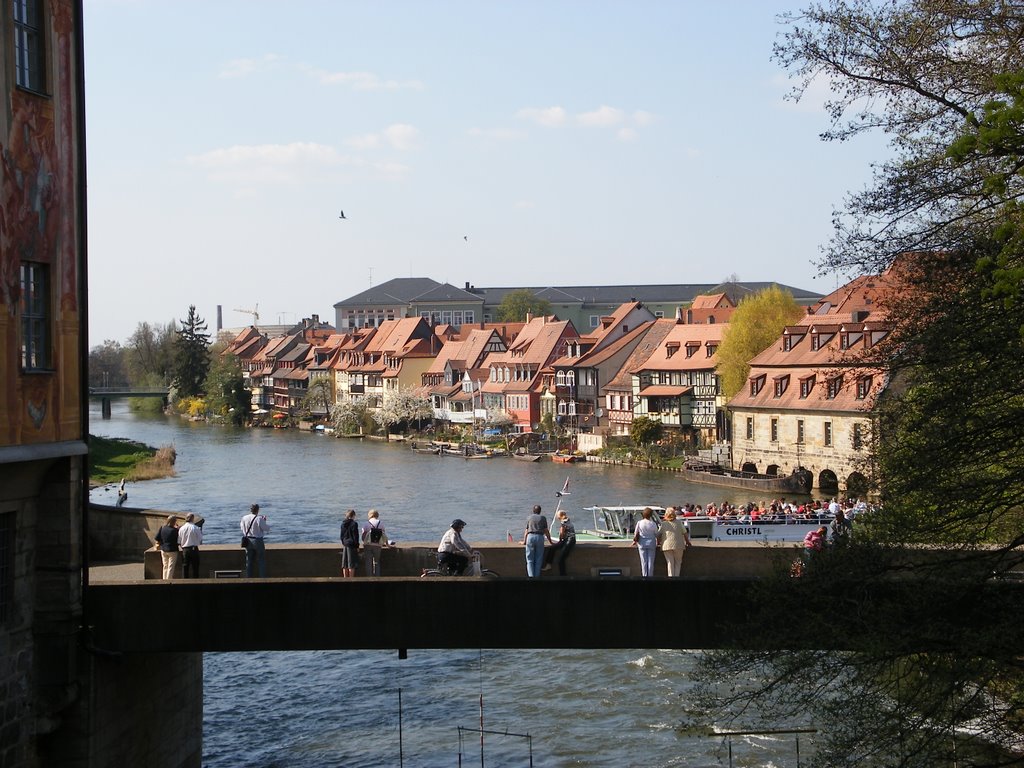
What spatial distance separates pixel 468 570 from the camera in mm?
20016

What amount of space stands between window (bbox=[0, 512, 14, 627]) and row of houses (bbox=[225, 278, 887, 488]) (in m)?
9.66

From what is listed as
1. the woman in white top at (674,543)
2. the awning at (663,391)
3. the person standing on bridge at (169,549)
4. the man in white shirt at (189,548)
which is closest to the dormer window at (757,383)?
the awning at (663,391)

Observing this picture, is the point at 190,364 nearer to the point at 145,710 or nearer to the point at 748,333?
the point at 748,333

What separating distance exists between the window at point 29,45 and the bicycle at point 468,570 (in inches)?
315

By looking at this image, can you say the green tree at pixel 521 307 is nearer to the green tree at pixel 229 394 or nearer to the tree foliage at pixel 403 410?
the green tree at pixel 229 394

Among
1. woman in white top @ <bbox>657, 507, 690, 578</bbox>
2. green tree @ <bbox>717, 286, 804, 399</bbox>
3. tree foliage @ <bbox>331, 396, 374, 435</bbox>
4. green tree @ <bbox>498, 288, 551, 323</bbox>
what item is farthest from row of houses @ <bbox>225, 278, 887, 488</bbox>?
green tree @ <bbox>498, 288, 551, 323</bbox>

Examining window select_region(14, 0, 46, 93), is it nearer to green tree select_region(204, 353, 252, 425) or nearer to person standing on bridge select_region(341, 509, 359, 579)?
person standing on bridge select_region(341, 509, 359, 579)

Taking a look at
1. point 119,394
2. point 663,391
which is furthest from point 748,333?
point 119,394

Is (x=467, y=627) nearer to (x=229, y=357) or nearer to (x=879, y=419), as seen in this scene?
(x=879, y=419)

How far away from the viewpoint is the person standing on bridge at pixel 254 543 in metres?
20.2

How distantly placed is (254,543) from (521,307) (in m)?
169

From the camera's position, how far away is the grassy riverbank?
7481 centimetres

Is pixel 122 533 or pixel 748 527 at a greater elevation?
pixel 122 533

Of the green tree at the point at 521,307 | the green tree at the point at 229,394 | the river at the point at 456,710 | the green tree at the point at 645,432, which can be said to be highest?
the green tree at the point at 521,307
